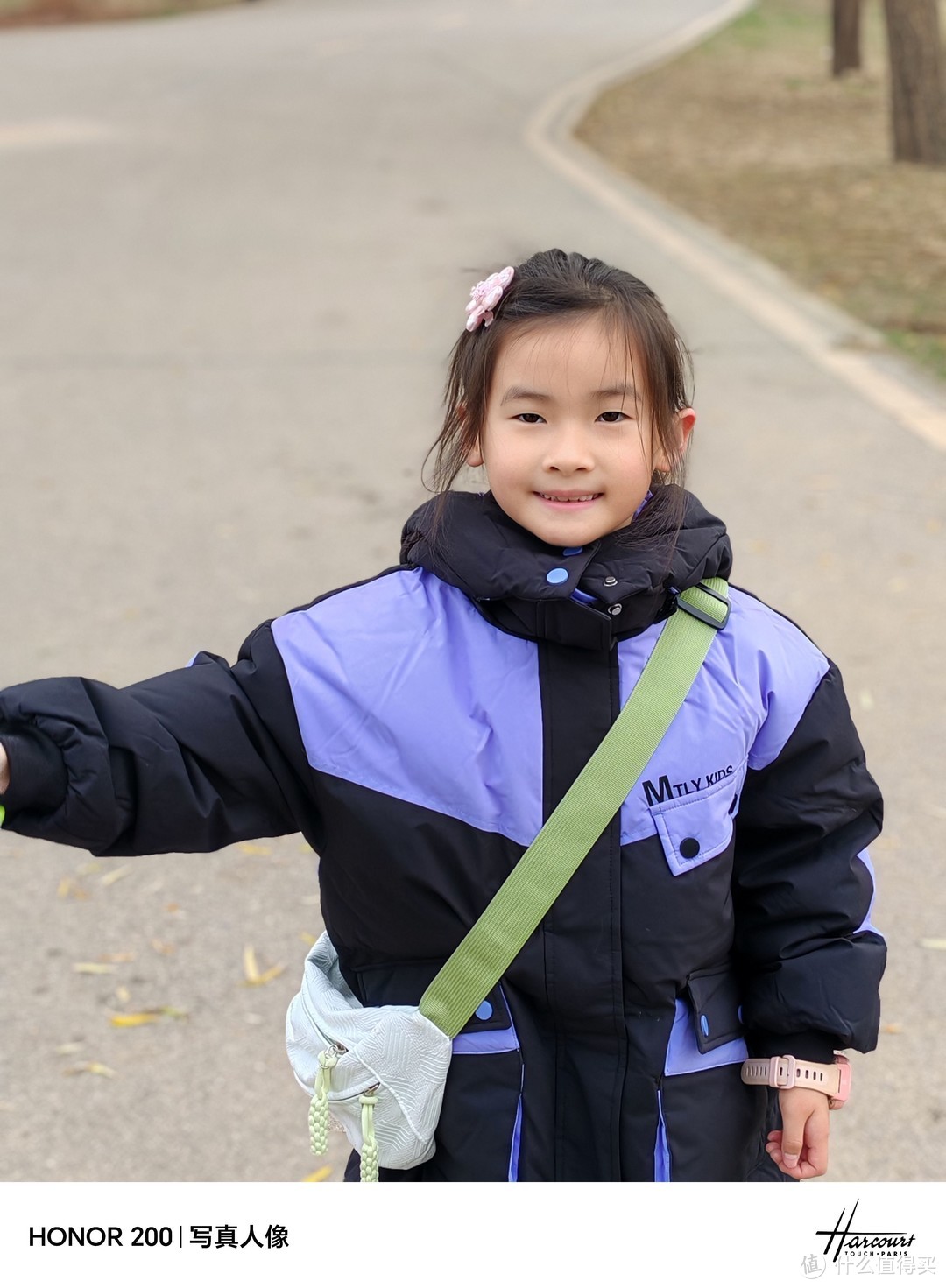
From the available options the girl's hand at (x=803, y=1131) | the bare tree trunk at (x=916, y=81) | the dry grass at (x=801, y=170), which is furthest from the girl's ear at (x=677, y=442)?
the bare tree trunk at (x=916, y=81)

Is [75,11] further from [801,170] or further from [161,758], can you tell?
[161,758]

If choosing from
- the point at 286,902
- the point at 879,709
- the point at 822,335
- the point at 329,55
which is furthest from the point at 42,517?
the point at 329,55

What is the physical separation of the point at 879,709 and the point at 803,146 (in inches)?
400

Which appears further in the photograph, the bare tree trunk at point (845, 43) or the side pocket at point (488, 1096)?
the bare tree trunk at point (845, 43)

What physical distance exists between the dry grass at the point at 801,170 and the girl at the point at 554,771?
17.9ft

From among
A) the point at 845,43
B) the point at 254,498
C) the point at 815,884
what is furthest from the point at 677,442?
the point at 845,43

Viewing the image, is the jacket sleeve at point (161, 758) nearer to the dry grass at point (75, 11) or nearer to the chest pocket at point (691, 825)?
the chest pocket at point (691, 825)

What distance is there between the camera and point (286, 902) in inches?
130

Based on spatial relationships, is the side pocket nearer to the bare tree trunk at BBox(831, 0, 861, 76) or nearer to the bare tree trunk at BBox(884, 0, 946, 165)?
the bare tree trunk at BBox(884, 0, 946, 165)

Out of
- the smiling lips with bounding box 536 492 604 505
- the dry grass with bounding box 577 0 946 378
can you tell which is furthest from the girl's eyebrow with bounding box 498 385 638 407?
the dry grass with bounding box 577 0 946 378

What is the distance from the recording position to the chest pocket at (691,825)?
170 cm
